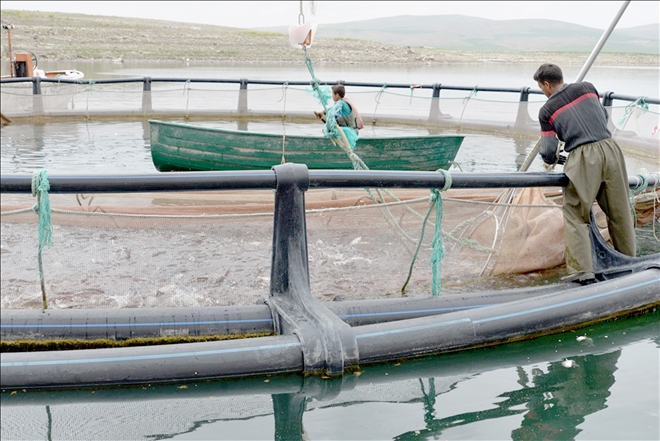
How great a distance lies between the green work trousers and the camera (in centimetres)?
518

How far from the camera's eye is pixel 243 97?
19922 millimetres

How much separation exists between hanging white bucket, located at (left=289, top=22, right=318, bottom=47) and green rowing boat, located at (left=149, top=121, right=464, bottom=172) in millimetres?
3742

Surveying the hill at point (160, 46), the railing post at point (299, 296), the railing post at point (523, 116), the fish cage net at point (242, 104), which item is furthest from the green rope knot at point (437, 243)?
the hill at point (160, 46)

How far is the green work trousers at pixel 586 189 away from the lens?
17.0 ft

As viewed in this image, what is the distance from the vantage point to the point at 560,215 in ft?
18.8

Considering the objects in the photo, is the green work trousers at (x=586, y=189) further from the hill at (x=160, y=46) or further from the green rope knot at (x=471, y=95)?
the hill at (x=160, y=46)

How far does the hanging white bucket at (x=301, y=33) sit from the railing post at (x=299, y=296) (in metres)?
3.56

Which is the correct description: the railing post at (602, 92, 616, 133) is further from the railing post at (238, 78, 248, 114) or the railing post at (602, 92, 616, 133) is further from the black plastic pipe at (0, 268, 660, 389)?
the black plastic pipe at (0, 268, 660, 389)

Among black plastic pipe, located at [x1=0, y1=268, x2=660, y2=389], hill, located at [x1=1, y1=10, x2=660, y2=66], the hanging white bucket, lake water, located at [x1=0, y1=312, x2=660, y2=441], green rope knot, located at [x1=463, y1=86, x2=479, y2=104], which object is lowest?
lake water, located at [x1=0, y1=312, x2=660, y2=441]

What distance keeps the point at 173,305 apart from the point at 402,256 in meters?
1.64

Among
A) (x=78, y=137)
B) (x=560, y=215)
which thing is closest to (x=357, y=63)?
(x=78, y=137)

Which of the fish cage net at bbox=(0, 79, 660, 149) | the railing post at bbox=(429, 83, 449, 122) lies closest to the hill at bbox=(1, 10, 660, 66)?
the fish cage net at bbox=(0, 79, 660, 149)

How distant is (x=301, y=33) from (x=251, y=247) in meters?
3.62

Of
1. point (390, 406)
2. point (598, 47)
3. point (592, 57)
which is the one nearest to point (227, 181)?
point (390, 406)
